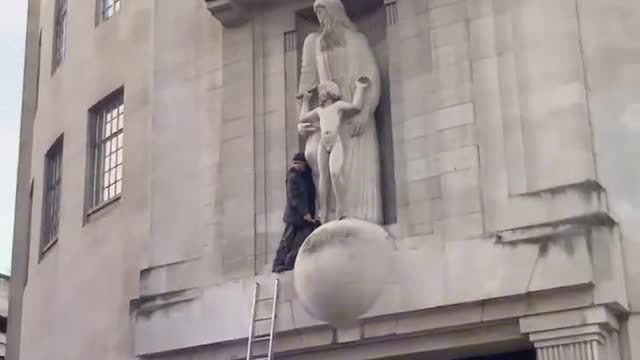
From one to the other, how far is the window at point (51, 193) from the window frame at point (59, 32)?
5.70ft

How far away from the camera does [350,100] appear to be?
18.1 m

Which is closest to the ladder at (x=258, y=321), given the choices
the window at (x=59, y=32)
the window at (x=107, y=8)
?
the window at (x=107, y=8)

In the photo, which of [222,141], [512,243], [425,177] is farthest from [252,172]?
[512,243]

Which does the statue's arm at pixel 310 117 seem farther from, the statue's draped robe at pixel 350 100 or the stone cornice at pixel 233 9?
the stone cornice at pixel 233 9

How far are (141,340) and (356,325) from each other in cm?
358

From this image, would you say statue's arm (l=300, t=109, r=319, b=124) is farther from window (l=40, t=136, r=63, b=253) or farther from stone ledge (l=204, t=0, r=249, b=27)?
window (l=40, t=136, r=63, b=253)

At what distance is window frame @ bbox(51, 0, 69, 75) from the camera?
26.4 m

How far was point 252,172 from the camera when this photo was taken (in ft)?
61.7

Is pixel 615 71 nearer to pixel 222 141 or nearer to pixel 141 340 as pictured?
pixel 222 141

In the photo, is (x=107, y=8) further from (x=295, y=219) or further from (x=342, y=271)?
(x=342, y=271)

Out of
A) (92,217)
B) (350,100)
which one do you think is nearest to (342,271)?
(350,100)

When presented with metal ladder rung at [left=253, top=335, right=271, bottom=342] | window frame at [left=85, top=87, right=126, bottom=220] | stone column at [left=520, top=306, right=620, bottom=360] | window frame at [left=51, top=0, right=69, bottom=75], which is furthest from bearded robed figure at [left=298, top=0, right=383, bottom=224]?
window frame at [left=51, top=0, right=69, bottom=75]

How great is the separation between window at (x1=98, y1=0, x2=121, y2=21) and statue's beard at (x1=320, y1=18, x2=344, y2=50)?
6.90 meters

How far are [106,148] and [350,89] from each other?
6.90 meters
